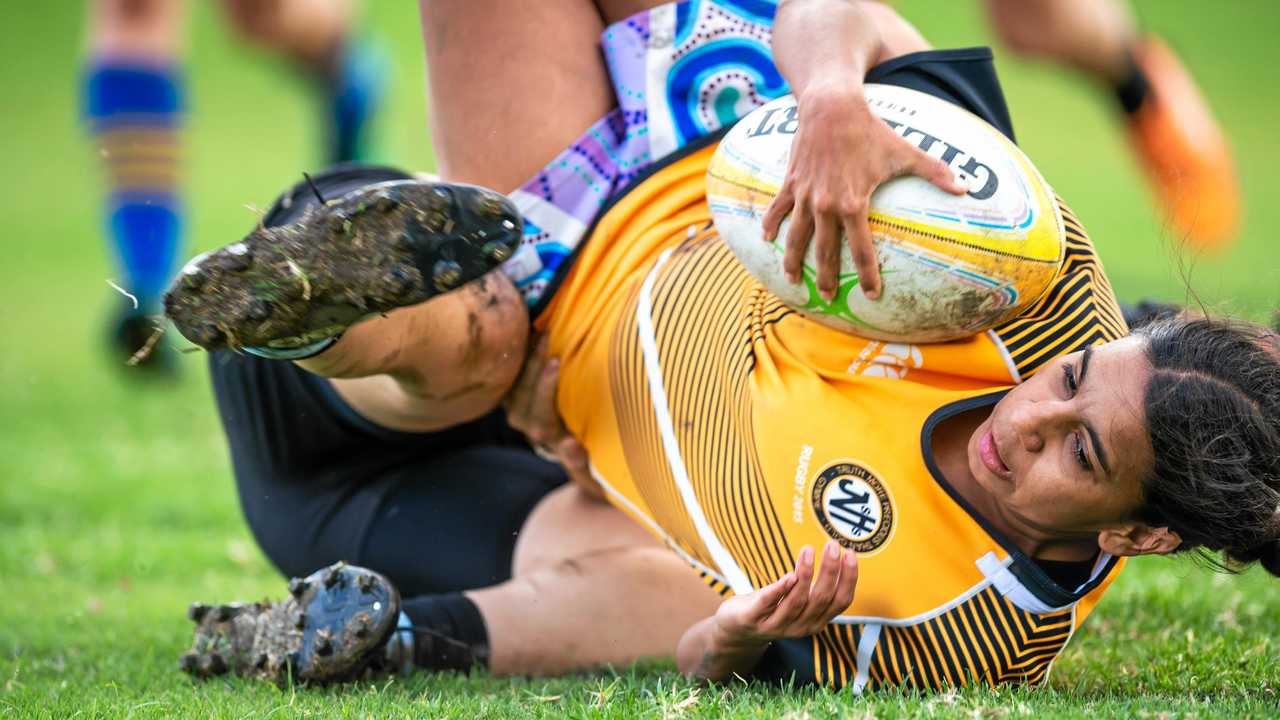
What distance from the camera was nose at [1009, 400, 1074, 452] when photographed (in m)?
2.69

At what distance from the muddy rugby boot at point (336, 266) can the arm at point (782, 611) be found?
0.89 m

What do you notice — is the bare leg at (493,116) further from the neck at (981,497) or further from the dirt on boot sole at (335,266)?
the neck at (981,497)

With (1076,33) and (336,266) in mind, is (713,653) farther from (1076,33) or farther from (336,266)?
(1076,33)

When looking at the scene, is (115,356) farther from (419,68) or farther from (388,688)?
(419,68)

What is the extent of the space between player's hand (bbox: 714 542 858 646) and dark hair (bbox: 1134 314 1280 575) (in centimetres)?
59

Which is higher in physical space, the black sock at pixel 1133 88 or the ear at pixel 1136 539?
the black sock at pixel 1133 88

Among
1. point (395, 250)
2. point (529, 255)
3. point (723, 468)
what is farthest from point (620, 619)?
point (395, 250)

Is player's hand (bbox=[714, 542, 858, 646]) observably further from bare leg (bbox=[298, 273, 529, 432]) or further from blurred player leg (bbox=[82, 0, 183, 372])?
blurred player leg (bbox=[82, 0, 183, 372])

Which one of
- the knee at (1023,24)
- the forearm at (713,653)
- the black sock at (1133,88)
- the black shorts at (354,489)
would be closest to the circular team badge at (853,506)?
the forearm at (713,653)

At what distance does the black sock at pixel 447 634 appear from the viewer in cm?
330

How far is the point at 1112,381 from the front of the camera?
8.86 feet

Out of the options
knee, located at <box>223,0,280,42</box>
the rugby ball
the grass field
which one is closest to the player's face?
the rugby ball

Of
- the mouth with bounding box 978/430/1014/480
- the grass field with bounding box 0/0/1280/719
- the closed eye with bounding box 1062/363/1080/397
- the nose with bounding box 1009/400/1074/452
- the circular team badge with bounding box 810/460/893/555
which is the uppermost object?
the closed eye with bounding box 1062/363/1080/397

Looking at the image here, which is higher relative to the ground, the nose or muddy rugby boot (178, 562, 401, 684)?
the nose
